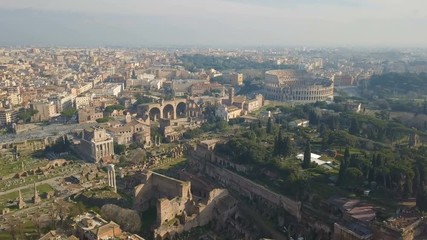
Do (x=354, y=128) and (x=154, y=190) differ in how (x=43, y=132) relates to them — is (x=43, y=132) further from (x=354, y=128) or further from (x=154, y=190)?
(x=354, y=128)

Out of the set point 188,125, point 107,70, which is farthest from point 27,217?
point 107,70

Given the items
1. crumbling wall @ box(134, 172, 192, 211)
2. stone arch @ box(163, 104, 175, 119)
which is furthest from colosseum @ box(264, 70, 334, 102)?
crumbling wall @ box(134, 172, 192, 211)

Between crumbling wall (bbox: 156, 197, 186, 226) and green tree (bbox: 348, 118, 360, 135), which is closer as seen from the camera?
crumbling wall (bbox: 156, 197, 186, 226)

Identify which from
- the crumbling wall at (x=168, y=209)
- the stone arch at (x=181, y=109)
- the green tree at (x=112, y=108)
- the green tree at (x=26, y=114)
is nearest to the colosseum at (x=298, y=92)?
the stone arch at (x=181, y=109)

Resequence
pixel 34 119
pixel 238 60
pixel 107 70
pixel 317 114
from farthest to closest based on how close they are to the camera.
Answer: pixel 238 60, pixel 107 70, pixel 34 119, pixel 317 114

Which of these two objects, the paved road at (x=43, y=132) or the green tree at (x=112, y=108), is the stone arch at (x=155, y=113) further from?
the paved road at (x=43, y=132)

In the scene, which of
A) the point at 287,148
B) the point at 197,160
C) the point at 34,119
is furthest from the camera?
the point at 34,119

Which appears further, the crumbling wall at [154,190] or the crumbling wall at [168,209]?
the crumbling wall at [154,190]

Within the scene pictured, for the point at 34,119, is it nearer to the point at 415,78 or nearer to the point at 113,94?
the point at 113,94

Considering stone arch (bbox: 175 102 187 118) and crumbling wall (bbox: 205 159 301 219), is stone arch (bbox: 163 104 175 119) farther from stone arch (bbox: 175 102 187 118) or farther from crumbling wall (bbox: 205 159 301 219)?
crumbling wall (bbox: 205 159 301 219)
